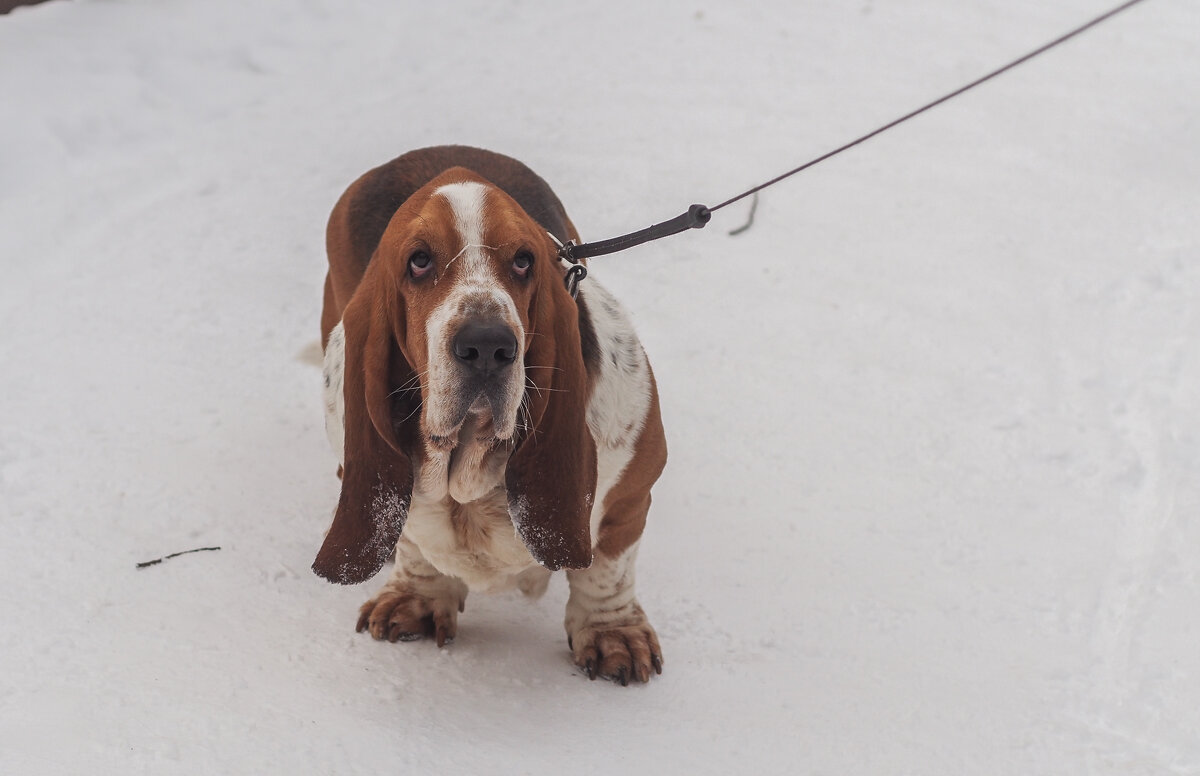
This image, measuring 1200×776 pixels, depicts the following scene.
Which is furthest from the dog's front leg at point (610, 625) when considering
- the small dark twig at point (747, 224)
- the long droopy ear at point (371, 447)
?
the small dark twig at point (747, 224)

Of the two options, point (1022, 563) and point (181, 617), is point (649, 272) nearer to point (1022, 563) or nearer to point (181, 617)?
point (1022, 563)

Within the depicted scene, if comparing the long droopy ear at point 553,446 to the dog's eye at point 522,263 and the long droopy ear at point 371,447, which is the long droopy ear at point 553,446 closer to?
the dog's eye at point 522,263

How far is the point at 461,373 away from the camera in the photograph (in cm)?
210

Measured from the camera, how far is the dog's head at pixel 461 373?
83.7 inches

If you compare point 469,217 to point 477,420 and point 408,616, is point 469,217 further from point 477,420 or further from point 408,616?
point 408,616

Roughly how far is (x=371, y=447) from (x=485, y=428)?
0.24 meters

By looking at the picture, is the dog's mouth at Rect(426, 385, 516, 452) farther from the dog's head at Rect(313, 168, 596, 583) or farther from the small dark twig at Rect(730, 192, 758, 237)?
the small dark twig at Rect(730, 192, 758, 237)

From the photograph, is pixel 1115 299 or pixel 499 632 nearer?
pixel 499 632

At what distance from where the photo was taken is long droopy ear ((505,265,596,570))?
2297 millimetres

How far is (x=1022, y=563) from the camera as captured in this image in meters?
3.19

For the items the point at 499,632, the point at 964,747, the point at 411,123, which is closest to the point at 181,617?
the point at 499,632

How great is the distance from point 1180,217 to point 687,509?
2478mm

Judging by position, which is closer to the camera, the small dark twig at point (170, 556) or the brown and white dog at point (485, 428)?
the brown and white dog at point (485, 428)

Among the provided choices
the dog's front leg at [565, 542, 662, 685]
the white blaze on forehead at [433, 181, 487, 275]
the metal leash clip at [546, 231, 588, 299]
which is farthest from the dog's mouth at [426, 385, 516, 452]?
the dog's front leg at [565, 542, 662, 685]
